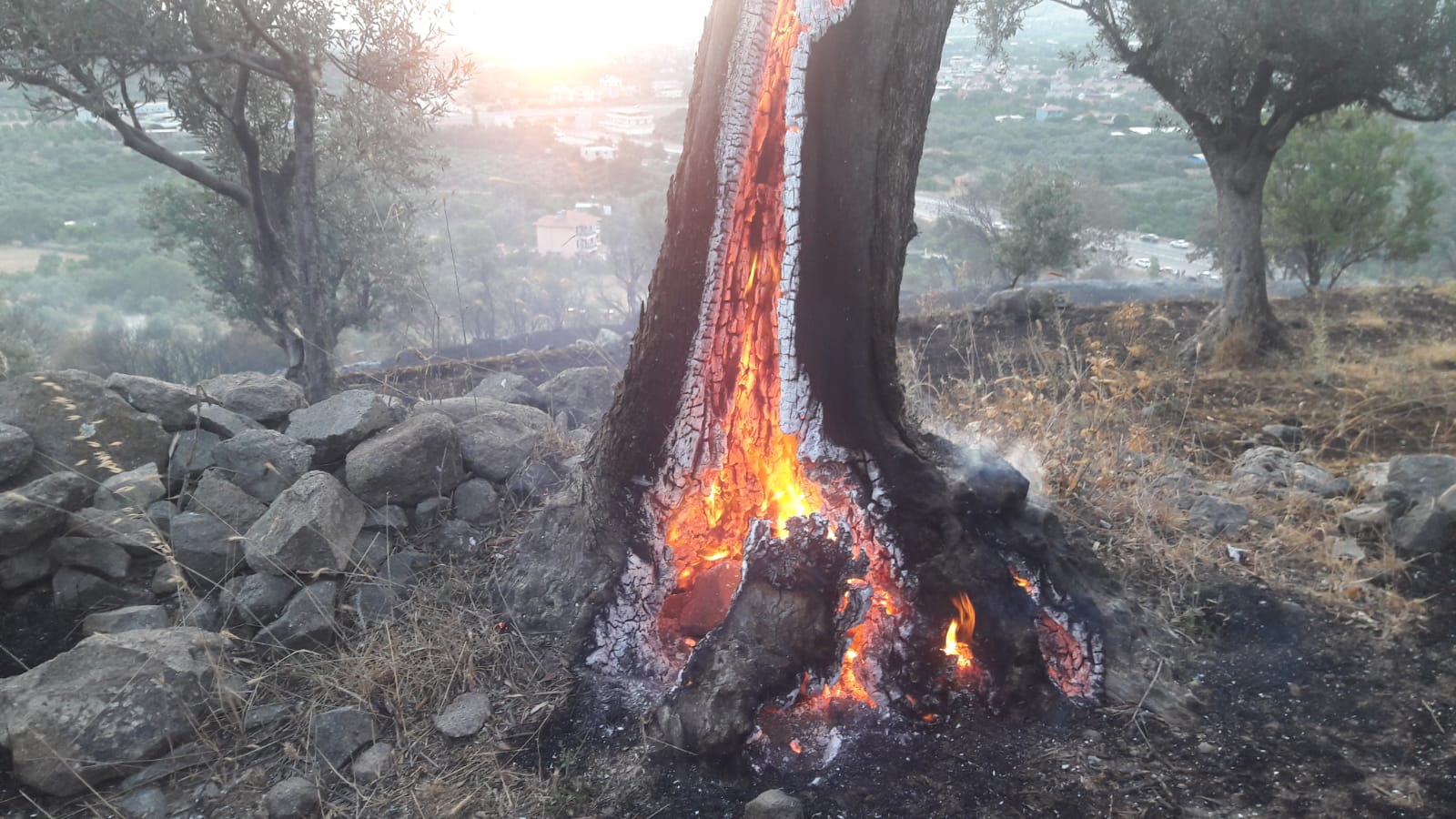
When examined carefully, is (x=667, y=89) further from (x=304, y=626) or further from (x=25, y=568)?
(x=304, y=626)

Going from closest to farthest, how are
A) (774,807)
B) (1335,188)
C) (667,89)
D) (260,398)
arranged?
(774,807) < (260,398) < (1335,188) < (667,89)

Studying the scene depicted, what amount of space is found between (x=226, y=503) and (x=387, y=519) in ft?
2.12

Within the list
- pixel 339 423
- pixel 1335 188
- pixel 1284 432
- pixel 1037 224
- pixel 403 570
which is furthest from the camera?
pixel 1037 224

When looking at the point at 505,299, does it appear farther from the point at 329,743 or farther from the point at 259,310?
the point at 329,743

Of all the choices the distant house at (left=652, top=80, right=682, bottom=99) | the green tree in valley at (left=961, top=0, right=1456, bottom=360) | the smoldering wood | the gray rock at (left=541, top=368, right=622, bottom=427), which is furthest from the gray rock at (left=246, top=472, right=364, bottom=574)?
the distant house at (left=652, top=80, right=682, bottom=99)

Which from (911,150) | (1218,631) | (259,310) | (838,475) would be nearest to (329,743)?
(838,475)

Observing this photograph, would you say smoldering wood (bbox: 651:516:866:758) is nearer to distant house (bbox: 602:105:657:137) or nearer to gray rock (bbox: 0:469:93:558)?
gray rock (bbox: 0:469:93:558)

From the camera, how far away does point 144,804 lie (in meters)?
2.60

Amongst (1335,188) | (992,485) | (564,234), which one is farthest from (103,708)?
(564,234)

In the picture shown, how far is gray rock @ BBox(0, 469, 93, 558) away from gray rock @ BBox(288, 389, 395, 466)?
82 centimetres

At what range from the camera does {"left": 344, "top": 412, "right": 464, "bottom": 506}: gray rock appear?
3.78 meters

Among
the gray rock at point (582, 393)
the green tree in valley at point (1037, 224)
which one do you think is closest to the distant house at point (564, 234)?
the green tree in valley at point (1037, 224)

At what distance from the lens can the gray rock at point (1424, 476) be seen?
4074mm

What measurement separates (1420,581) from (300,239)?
25.6 feet
